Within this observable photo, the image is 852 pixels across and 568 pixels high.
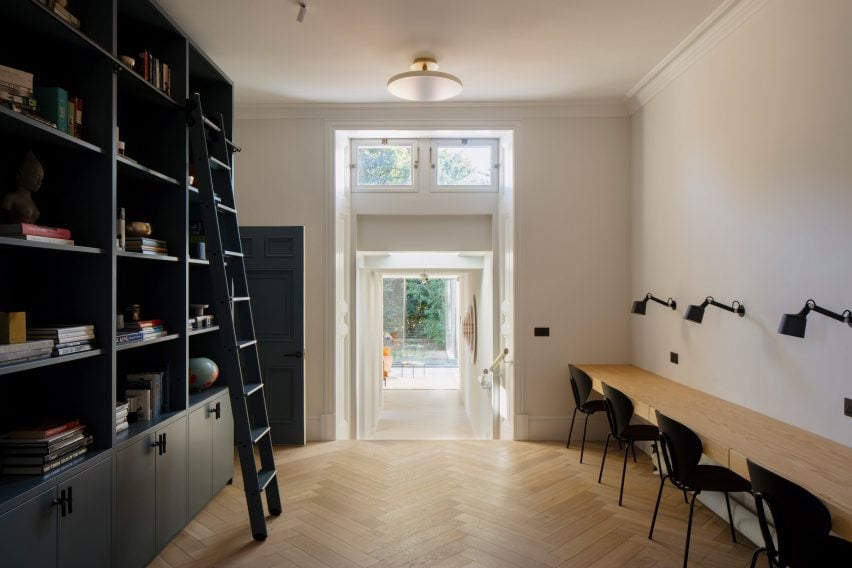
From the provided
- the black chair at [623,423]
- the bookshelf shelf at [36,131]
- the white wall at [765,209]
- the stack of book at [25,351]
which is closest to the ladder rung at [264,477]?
the stack of book at [25,351]

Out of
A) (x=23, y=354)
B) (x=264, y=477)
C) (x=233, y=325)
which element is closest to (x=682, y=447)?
(x=264, y=477)

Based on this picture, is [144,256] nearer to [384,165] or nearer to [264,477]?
[264,477]

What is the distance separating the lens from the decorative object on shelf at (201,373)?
343cm

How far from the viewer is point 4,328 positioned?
1.95m

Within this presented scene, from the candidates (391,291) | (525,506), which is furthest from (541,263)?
(391,291)

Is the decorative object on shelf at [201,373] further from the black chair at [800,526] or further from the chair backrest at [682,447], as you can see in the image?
the black chair at [800,526]

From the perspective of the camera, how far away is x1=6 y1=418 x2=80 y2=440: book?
2.06 meters

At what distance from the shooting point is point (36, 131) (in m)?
2.05

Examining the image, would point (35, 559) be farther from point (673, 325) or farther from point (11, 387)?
point (673, 325)

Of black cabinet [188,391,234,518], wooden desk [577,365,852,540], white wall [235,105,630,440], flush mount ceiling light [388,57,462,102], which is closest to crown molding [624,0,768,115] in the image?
white wall [235,105,630,440]

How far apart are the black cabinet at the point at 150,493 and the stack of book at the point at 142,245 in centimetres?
98

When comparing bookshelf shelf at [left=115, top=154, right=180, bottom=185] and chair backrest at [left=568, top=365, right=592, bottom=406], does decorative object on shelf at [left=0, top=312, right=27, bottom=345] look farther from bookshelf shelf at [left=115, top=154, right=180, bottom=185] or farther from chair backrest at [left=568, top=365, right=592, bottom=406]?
chair backrest at [left=568, top=365, right=592, bottom=406]

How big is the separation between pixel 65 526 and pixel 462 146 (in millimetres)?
4543

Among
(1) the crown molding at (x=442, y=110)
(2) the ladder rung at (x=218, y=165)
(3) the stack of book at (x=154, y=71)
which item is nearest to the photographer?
(3) the stack of book at (x=154, y=71)
